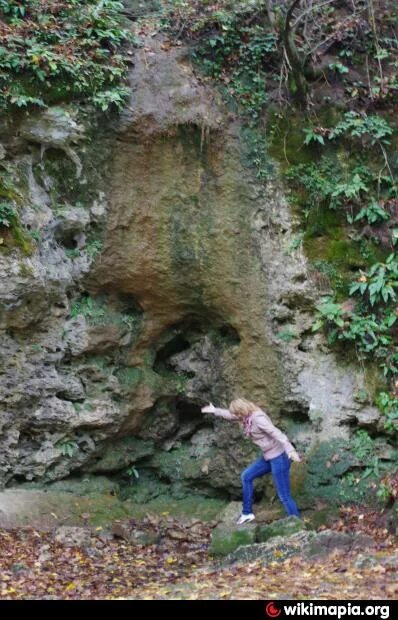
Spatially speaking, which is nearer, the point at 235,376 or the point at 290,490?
the point at 290,490

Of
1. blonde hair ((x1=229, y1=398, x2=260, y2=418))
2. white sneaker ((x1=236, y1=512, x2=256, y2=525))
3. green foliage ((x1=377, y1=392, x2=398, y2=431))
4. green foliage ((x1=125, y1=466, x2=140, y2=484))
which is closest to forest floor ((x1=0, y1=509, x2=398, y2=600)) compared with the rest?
white sneaker ((x1=236, y1=512, x2=256, y2=525))

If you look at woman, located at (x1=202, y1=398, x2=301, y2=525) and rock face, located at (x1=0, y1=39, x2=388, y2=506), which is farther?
Result: rock face, located at (x1=0, y1=39, x2=388, y2=506)

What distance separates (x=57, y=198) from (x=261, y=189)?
2.94 meters

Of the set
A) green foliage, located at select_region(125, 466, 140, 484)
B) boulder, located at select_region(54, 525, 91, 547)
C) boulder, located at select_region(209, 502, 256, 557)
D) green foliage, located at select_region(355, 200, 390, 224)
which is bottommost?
boulder, located at select_region(54, 525, 91, 547)

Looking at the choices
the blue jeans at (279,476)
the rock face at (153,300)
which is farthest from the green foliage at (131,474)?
the blue jeans at (279,476)

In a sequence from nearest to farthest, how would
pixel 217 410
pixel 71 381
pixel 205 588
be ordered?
pixel 205 588, pixel 217 410, pixel 71 381

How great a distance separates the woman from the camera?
883cm

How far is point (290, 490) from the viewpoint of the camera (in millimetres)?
→ 9383

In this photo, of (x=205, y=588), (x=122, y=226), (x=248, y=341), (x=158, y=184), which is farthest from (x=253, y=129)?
(x=205, y=588)

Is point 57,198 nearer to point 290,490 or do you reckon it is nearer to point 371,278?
point 371,278

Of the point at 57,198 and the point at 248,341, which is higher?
the point at 57,198

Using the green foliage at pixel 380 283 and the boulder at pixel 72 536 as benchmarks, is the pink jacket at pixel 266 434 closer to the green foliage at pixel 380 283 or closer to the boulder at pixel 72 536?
the green foliage at pixel 380 283
